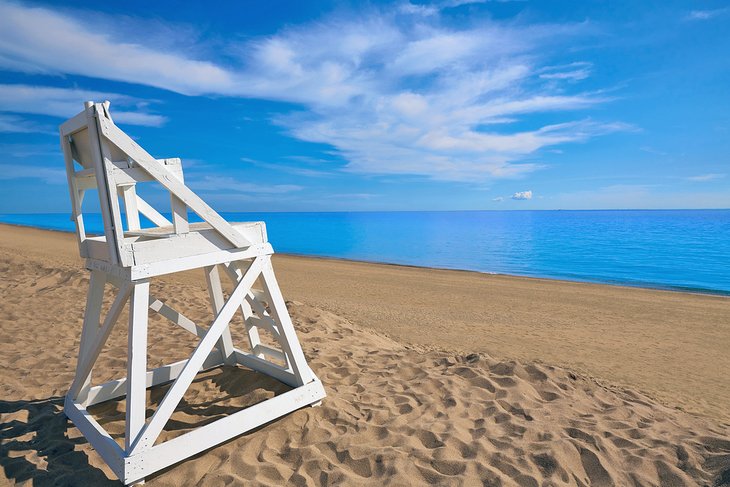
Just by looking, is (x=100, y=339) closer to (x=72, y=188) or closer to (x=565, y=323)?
(x=72, y=188)

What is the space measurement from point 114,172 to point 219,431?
7.06 ft

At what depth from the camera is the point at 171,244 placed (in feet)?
10.2

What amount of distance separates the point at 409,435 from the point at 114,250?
279 centimetres

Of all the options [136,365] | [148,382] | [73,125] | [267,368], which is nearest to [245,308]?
[267,368]

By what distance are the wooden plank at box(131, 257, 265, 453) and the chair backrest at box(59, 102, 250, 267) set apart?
0.34 metres

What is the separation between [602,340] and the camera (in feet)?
27.7

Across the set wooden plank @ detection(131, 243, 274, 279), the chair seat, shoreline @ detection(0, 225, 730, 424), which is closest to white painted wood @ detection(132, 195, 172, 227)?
the chair seat

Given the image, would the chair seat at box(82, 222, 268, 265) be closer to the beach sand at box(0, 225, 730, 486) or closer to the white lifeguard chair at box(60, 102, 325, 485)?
the white lifeguard chair at box(60, 102, 325, 485)

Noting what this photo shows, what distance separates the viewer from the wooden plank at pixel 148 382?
425cm

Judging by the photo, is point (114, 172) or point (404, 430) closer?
point (114, 172)

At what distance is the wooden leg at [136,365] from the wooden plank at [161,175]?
2.19 feet

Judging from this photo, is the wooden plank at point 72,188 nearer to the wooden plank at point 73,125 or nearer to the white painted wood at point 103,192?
the wooden plank at point 73,125

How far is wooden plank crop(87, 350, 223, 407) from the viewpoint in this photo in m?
4.25

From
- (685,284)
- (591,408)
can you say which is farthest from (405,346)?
(685,284)
